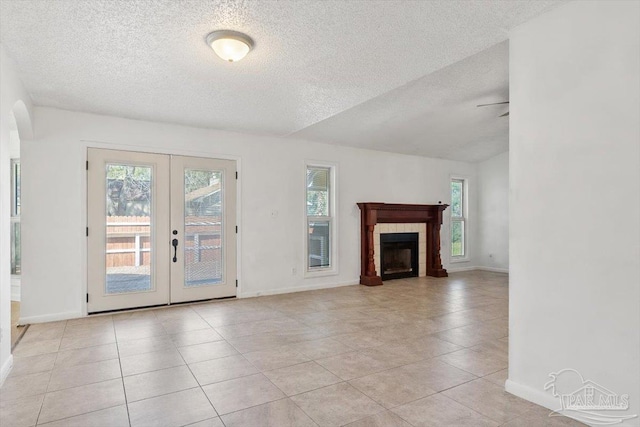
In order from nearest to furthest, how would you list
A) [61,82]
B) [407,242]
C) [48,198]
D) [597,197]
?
1. [597,197]
2. [61,82]
3. [48,198]
4. [407,242]

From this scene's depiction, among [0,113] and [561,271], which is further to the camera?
[0,113]

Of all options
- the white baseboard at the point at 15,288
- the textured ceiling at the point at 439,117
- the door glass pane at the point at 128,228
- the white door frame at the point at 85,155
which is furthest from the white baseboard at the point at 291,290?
the white baseboard at the point at 15,288

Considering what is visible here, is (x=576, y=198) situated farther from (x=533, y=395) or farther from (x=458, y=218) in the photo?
(x=458, y=218)

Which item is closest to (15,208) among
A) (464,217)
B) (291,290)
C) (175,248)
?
(175,248)

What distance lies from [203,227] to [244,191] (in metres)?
0.80

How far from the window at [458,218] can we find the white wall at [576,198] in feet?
19.8

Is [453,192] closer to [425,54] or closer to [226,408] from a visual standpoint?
[425,54]

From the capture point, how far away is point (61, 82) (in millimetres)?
3570

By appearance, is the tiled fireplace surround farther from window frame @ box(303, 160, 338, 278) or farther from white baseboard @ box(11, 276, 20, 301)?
white baseboard @ box(11, 276, 20, 301)

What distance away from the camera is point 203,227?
5191 millimetres

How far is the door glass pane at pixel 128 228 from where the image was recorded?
461 centimetres

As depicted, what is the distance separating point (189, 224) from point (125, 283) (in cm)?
108

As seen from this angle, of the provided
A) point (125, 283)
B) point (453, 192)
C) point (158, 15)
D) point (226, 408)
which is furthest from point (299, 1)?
point (453, 192)

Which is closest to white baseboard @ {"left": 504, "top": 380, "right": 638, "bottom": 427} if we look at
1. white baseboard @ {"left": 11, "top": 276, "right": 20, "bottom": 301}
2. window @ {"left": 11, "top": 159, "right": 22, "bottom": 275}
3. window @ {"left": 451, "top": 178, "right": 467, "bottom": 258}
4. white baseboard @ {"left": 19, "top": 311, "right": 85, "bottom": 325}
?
white baseboard @ {"left": 19, "top": 311, "right": 85, "bottom": 325}
